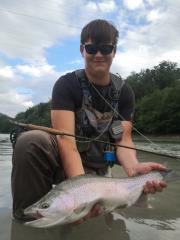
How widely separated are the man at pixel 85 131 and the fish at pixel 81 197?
19 cm

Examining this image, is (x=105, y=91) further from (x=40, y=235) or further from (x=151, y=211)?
(x=40, y=235)

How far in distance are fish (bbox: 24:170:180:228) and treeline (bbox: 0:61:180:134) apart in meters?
63.1

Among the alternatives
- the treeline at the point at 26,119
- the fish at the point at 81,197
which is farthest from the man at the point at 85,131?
the treeline at the point at 26,119

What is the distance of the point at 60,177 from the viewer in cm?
425

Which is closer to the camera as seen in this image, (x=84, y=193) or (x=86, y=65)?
(x=84, y=193)

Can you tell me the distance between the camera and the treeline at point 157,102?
84.4m

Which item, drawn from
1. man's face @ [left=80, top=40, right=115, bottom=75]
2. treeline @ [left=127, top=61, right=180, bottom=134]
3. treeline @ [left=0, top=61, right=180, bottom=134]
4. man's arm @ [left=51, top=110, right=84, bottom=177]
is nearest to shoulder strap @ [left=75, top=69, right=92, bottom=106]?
man's face @ [left=80, top=40, right=115, bottom=75]

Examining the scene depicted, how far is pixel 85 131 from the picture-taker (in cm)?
457

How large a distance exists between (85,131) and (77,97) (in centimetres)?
39

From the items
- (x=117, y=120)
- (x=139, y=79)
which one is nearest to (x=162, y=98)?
(x=139, y=79)

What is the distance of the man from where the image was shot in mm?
3908

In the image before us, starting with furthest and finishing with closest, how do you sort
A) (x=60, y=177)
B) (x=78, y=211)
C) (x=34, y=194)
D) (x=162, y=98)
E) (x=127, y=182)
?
(x=162, y=98) < (x=60, y=177) < (x=34, y=194) < (x=127, y=182) < (x=78, y=211)

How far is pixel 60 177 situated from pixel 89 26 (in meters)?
1.66

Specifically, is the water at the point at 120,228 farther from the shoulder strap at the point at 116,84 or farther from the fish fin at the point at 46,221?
the shoulder strap at the point at 116,84
